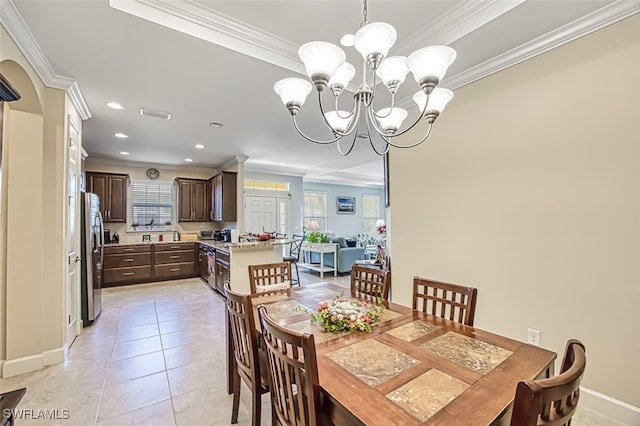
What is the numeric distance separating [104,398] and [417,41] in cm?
373

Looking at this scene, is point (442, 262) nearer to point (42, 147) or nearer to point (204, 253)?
point (42, 147)

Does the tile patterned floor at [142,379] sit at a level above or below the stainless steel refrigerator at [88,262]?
below

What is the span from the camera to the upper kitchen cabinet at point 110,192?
573 centimetres

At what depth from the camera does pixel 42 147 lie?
2.58 meters

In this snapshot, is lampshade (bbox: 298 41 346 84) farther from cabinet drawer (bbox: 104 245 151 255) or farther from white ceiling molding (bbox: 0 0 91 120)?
cabinet drawer (bbox: 104 245 151 255)

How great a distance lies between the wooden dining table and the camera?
942 mm

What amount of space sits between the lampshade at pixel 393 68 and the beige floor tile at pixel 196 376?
265cm

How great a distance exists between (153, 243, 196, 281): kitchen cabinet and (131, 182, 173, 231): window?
798 mm

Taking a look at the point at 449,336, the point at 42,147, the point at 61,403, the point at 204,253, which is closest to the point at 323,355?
the point at 449,336

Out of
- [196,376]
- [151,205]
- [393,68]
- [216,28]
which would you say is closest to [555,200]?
[393,68]

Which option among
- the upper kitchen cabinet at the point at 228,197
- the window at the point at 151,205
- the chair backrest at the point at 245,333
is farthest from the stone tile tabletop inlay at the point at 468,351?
the window at the point at 151,205

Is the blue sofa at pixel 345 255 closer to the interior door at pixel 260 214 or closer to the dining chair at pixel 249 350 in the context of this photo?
the interior door at pixel 260 214

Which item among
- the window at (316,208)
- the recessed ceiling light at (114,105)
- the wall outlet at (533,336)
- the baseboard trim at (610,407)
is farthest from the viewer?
the window at (316,208)

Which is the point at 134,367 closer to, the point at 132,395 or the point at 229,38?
the point at 132,395
